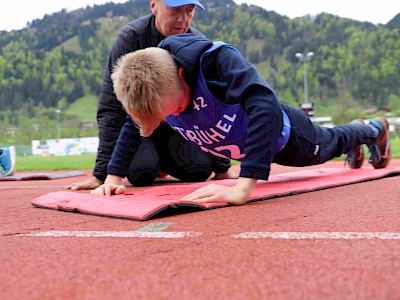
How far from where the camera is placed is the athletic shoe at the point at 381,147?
145 inches

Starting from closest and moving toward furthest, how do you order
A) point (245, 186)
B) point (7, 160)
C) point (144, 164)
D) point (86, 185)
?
point (245, 186), point (86, 185), point (144, 164), point (7, 160)

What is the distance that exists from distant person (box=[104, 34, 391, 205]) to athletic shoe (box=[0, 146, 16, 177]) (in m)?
3.28

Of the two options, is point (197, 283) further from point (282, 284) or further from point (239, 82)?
point (239, 82)

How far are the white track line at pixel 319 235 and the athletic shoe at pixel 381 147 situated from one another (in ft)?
8.02

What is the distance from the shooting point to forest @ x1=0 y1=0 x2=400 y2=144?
66000 millimetres

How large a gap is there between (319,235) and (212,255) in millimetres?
336

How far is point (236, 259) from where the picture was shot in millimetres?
1113


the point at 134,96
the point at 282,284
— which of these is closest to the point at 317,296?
the point at 282,284

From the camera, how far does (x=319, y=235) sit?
1353mm

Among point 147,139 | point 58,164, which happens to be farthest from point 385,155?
point 58,164

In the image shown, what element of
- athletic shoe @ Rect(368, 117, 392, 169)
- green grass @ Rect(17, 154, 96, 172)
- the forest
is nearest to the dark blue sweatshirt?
athletic shoe @ Rect(368, 117, 392, 169)

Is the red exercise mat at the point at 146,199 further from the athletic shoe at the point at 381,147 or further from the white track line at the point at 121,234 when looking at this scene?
the athletic shoe at the point at 381,147

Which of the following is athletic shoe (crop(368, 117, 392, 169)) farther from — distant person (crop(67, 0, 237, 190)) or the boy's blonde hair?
the boy's blonde hair

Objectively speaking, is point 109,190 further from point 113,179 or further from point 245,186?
point 245,186
